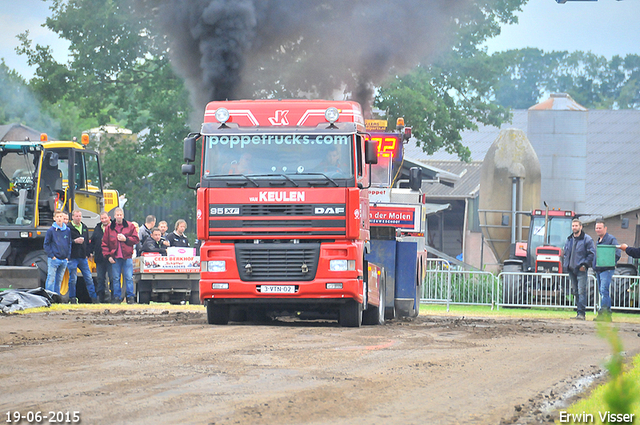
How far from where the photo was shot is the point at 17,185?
19.4 metres

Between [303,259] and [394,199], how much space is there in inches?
195

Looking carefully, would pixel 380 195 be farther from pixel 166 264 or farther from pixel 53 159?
pixel 53 159

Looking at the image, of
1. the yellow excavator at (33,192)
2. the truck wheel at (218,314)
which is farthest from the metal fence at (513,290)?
the truck wheel at (218,314)

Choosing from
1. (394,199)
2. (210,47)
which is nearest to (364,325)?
(394,199)

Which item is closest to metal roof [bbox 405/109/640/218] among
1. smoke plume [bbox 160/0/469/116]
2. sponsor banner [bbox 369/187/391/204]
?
smoke plume [bbox 160/0/469/116]

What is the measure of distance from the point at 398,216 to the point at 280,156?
486 cm

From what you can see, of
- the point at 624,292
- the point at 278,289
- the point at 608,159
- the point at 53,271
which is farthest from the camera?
the point at 608,159

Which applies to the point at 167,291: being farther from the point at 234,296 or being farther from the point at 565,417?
the point at 565,417

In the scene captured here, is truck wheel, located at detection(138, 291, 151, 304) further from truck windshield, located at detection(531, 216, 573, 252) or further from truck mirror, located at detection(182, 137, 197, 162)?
truck windshield, located at detection(531, 216, 573, 252)

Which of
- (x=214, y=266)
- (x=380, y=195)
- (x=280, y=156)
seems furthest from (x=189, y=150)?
(x=380, y=195)

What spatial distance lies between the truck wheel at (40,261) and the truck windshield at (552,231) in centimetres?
1527

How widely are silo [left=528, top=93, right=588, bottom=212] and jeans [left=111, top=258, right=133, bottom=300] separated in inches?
1109

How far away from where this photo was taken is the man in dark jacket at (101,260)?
19.1m

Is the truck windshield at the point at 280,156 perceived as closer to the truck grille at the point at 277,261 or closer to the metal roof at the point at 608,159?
the truck grille at the point at 277,261
